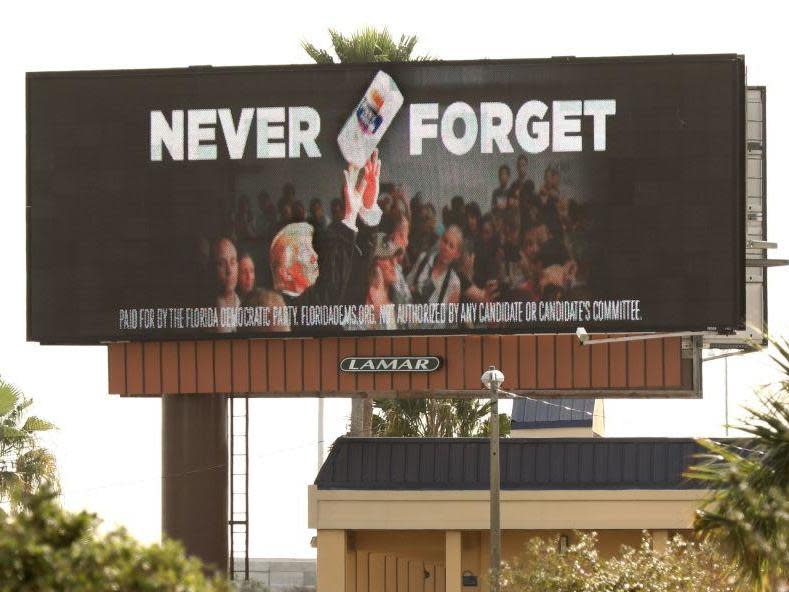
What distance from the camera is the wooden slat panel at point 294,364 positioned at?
135 ft

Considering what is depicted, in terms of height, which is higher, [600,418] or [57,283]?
[57,283]

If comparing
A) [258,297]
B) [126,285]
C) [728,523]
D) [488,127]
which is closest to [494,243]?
[488,127]

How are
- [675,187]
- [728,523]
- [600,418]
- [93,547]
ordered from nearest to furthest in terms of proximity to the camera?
[93,547] < [728,523] < [675,187] < [600,418]

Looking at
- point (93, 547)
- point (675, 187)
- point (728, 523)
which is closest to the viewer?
point (93, 547)

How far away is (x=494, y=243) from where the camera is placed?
39.4 meters

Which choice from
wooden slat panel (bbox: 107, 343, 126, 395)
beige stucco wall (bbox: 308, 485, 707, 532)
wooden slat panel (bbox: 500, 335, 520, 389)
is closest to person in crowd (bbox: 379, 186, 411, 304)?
wooden slat panel (bbox: 500, 335, 520, 389)

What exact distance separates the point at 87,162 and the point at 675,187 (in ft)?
42.3

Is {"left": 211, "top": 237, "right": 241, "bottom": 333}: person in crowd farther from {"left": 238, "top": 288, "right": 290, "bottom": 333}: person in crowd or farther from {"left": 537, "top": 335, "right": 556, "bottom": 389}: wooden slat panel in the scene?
{"left": 537, "top": 335, "right": 556, "bottom": 389}: wooden slat panel

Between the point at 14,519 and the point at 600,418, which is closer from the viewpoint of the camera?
the point at 14,519

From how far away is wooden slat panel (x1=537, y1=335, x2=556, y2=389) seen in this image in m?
40.2

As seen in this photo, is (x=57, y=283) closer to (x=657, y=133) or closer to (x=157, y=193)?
(x=157, y=193)

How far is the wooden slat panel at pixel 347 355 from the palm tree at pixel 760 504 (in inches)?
788

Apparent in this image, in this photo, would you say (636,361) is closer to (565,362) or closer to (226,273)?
(565,362)

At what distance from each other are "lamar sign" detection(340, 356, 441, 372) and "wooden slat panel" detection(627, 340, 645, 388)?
4.17 m
